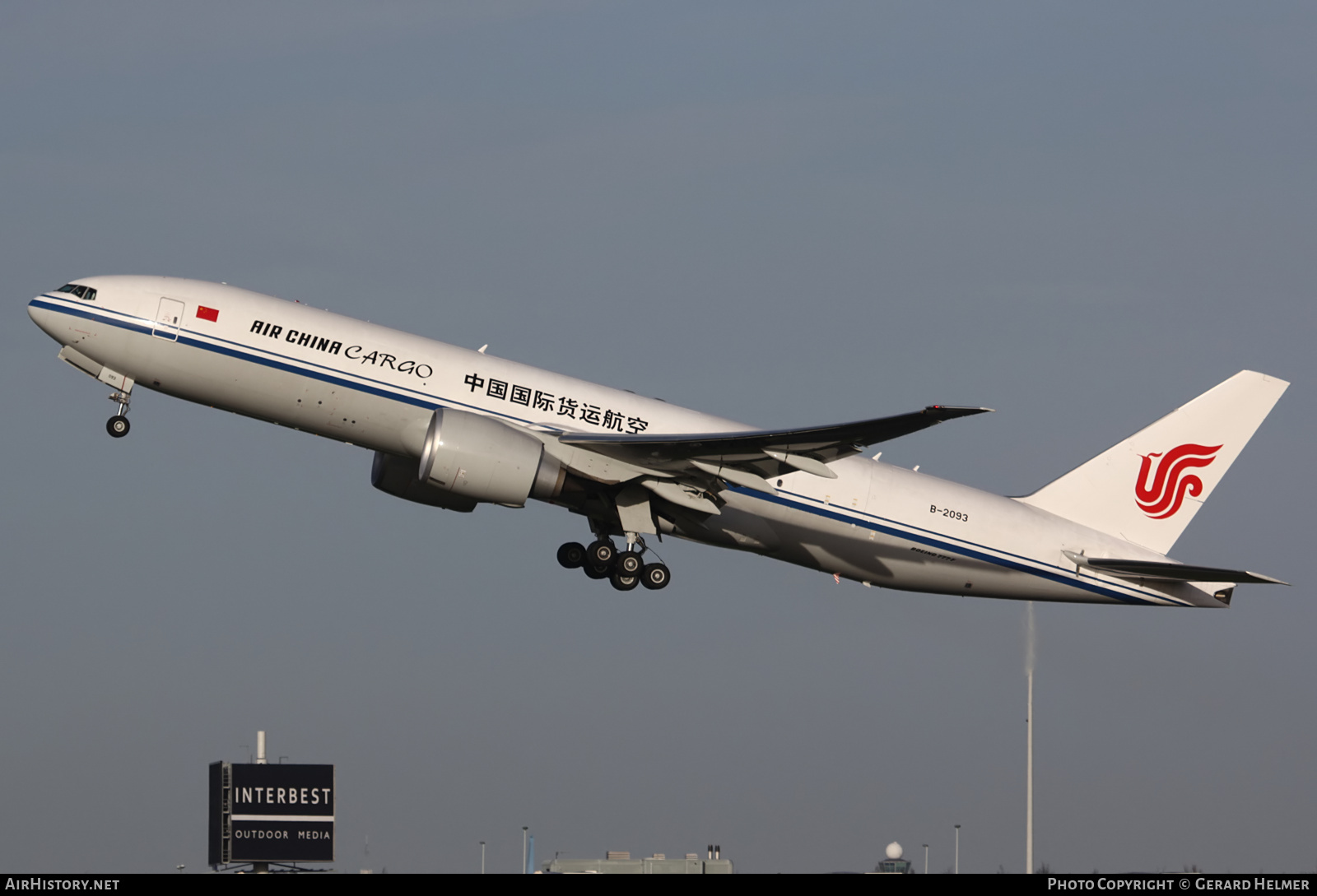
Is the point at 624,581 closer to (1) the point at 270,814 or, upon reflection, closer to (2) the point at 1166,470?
(2) the point at 1166,470

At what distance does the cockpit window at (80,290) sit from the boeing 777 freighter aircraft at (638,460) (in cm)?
8

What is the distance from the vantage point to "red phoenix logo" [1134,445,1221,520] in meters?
46.9

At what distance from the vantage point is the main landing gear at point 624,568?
43.3m

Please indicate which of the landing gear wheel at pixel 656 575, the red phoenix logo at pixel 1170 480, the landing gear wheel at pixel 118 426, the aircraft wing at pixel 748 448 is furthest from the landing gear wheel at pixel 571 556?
the red phoenix logo at pixel 1170 480

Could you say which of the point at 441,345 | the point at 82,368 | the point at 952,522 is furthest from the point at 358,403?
the point at 952,522

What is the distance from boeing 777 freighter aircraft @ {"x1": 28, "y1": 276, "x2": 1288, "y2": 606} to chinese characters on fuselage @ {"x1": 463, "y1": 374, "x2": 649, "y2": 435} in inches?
1.9

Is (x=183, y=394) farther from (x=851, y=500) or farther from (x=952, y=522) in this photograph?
(x=952, y=522)

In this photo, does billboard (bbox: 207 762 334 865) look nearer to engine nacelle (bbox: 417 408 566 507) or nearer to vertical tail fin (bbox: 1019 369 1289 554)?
engine nacelle (bbox: 417 408 566 507)

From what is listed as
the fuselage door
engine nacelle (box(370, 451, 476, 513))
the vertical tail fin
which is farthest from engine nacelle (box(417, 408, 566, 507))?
the vertical tail fin

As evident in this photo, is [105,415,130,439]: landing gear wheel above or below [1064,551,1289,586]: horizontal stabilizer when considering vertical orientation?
above

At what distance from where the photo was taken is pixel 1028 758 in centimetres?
5000

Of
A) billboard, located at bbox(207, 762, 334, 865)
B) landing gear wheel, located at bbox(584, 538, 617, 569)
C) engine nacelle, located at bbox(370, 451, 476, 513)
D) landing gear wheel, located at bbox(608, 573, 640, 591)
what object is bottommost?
billboard, located at bbox(207, 762, 334, 865)

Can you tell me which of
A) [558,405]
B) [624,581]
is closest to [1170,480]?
[624,581]

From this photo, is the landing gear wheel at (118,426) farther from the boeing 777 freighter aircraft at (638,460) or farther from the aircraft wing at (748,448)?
the aircraft wing at (748,448)
